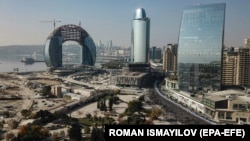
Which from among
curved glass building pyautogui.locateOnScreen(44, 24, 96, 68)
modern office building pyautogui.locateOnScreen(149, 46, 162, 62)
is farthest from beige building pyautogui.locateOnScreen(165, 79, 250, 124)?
modern office building pyautogui.locateOnScreen(149, 46, 162, 62)

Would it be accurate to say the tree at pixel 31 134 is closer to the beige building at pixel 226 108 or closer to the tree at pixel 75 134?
the tree at pixel 75 134

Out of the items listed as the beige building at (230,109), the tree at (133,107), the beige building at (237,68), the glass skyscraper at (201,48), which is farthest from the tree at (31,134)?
the beige building at (237,68)

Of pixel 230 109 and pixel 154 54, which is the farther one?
pixel 154 54

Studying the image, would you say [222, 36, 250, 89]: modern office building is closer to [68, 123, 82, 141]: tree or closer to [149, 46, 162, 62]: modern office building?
[68, 123, 82, 141]: tree

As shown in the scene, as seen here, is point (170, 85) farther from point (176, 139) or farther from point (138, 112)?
point (176, 139)

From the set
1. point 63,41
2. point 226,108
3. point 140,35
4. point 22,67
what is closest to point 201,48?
point 226,108

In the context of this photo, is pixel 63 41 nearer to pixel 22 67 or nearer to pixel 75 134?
pixel 22 67
